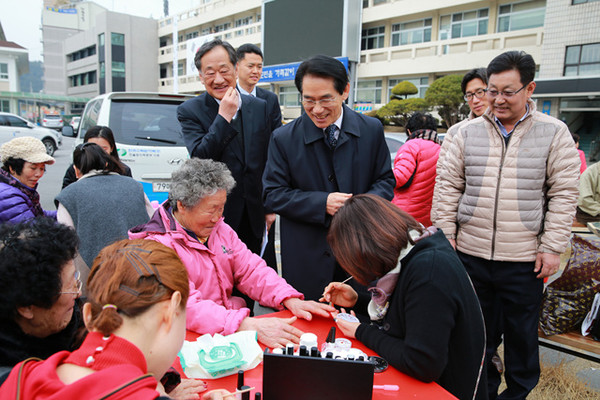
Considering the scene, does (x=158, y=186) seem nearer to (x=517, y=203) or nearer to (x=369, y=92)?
(x=517, y=203)

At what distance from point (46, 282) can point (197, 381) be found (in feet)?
1.81

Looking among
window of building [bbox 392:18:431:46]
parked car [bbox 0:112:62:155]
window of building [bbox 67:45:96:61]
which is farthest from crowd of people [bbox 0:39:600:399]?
window of building [bbox 67:45:96:61]

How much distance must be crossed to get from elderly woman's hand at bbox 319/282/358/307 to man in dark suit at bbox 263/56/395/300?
0.33 metres

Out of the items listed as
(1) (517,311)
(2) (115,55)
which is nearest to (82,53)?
(2) (115,55)

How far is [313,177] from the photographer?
2.29 metres

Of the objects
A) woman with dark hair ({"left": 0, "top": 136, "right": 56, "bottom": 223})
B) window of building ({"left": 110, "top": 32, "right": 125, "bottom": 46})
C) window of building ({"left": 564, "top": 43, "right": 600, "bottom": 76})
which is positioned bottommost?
woman with dark hair ({"left": 0, "top": 136, "right": 56, "bottom": 223})

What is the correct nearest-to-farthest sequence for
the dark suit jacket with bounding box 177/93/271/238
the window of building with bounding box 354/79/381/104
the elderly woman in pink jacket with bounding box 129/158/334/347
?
the elderly woman in pink jacket with bounding box 129/158/334/347
the dark suit jacket with bounding box 177/93/271/238
the window of building with bounding box 354/79/381/104

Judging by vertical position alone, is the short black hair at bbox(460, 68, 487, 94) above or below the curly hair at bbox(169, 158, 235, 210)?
above

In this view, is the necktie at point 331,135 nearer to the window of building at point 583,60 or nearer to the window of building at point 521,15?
the window of building at point 583,60

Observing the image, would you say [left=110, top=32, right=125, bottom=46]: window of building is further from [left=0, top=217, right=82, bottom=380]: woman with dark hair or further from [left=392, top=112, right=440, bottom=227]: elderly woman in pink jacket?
[left=0, top=217, right=82, bottom=380]: woman with dark hair

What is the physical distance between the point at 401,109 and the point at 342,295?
1800cm

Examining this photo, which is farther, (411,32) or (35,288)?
(411,32)

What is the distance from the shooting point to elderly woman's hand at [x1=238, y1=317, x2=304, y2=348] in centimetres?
160

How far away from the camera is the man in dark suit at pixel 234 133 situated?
8.68 feet
